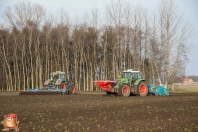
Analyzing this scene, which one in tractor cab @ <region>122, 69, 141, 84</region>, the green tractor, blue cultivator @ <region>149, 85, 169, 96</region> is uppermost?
tractor cab @ <region>122, 69, 141, 84</region>

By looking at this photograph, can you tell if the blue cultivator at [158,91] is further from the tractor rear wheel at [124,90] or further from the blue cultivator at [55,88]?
the blue cultivator at [55,88]

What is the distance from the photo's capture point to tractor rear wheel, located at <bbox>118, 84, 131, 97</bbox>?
25672mm

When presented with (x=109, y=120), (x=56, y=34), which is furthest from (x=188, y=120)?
(x=56, y=34)

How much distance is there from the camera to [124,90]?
85.4ft

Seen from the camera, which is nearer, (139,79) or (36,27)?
(139,79)

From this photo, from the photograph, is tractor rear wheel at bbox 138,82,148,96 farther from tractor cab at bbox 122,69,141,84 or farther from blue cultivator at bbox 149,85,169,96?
blue cultivator at bbox 149,85,169,96

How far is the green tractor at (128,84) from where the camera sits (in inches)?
1027

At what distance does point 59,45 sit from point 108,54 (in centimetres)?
836

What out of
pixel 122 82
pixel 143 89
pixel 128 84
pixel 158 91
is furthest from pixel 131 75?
pixel 158 91

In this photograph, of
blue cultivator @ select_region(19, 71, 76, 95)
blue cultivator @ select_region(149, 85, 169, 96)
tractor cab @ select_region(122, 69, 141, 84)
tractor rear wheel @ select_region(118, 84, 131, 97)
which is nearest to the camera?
tractor rear wheel @ select_region(118, 84, 131, 97)

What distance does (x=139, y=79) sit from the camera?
26656 mm

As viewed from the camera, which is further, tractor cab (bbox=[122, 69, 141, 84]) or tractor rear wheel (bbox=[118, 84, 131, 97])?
tractor cab (bbox=[122, 69, 141, 84])

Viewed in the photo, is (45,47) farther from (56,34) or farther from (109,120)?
(109,120)

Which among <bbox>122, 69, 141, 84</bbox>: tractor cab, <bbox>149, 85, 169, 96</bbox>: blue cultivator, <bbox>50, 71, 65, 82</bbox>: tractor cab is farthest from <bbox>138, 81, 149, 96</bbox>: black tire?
<bbox>50, 71, 65, 82</bbox>: tractor cab
